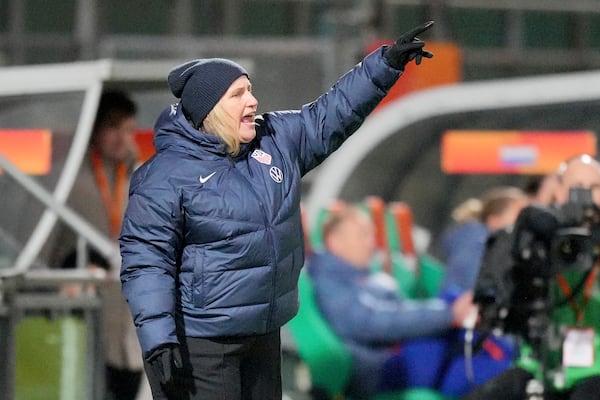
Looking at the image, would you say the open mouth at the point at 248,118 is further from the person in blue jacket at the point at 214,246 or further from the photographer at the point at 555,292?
the photographer at the point at 555,292

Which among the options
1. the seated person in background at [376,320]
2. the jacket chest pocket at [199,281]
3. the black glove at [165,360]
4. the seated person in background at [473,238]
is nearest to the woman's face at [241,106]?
the jacket chest pocket at [199,281]

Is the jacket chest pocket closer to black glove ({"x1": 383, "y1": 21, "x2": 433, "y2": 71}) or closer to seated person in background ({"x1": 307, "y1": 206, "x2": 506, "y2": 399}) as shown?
black glove ({"x1": 383, "y1": 21, "x2": 433, "y2": 71})

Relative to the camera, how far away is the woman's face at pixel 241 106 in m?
5.36

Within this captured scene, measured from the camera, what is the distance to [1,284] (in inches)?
277

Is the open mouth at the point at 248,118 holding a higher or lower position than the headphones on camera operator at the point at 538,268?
higher

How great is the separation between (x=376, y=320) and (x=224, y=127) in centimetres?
515

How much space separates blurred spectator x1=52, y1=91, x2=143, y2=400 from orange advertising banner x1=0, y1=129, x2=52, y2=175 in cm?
19

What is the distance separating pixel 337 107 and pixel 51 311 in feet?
7.07

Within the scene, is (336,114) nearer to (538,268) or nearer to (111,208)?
(538,268)

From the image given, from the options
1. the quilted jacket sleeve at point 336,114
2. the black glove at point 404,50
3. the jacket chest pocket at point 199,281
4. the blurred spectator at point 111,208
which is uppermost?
the black glove at point 404,50

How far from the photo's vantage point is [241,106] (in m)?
5.40

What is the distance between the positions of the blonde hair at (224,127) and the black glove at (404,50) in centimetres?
56

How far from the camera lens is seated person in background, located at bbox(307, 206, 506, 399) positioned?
397 inches

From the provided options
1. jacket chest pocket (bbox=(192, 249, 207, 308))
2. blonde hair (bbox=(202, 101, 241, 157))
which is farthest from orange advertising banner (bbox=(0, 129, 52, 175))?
jacket chest pocket (bbox=(192, 249, 207, 308))
